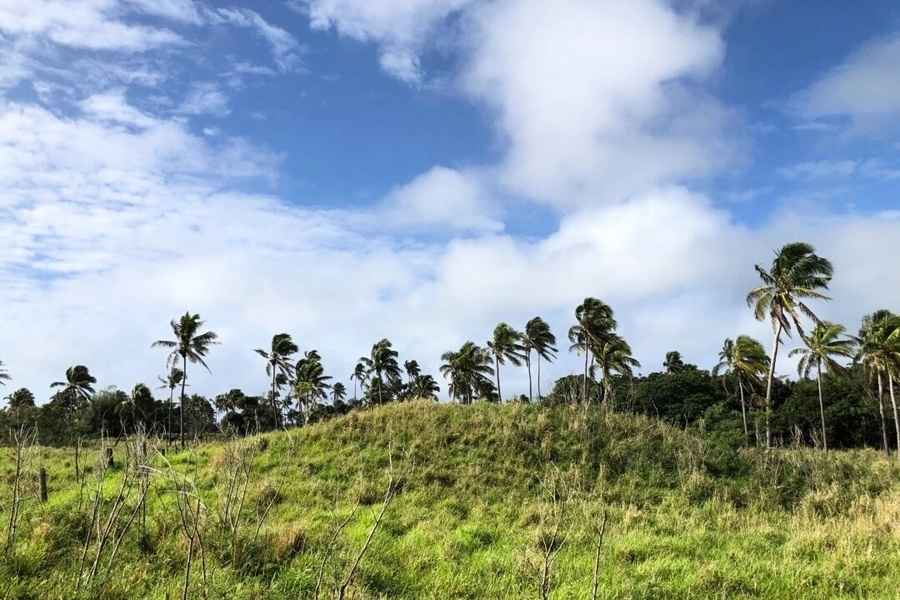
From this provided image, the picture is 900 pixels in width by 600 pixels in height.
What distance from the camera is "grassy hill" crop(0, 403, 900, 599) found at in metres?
8.21

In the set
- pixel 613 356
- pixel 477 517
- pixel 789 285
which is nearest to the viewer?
pixel 477 517

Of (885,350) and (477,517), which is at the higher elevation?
(885,350)

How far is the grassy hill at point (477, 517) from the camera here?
8.21 metres

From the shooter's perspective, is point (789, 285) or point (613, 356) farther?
point (613, 356)

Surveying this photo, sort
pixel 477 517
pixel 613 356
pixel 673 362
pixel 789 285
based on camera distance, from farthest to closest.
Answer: pixel 673 362, pixel 613 356, pixel 789 285, pixel 477 517

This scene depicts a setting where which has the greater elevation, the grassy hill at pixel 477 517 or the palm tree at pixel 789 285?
the palm tree at pixel 789 285

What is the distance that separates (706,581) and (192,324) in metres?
44.9

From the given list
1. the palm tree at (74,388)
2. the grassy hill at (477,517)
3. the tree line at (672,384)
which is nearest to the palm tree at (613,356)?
the tree line at (672,384)

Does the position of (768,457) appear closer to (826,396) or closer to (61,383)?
(826,396)

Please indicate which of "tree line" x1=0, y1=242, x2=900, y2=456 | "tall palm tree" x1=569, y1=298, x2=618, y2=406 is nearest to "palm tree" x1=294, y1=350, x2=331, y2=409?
"tree line" x1=0, y1=242, x2=900, y2=456

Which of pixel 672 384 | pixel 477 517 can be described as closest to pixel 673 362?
pixel 672 384

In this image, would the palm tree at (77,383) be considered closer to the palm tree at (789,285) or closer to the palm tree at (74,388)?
Result: the palm tree at (74,388)

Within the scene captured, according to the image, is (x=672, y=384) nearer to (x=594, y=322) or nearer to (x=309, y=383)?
(x=594, y=322)

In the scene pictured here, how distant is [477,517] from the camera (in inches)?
547
